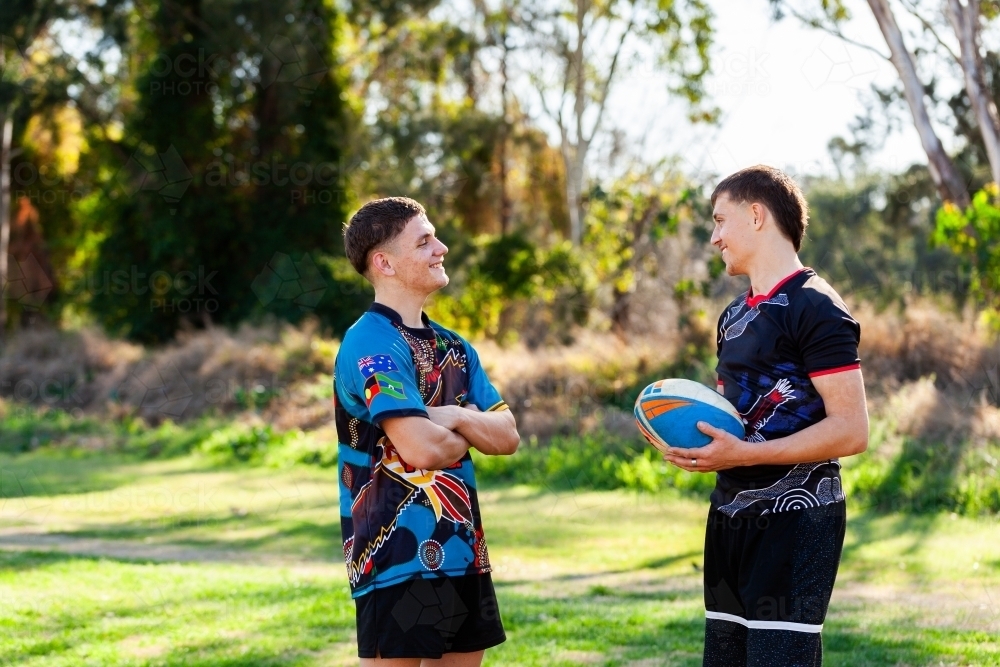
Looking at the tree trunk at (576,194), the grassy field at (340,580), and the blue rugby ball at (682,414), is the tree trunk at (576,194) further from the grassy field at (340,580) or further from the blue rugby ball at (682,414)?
the blue rugby ball at (682,414)

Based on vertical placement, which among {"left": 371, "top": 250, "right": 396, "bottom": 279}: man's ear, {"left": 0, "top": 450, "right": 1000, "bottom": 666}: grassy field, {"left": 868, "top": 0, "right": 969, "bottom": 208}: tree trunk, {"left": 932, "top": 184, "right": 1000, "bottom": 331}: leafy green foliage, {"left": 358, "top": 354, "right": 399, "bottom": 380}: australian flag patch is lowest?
{"left": 0, "top": 450, "right": 1000, "bottom": 666}: grassy field

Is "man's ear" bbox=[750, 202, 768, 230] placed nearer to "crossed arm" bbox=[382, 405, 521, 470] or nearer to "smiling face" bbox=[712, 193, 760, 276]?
"smiling face" bbox=[712, 193, 760, 276]

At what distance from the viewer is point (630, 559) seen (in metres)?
9.84

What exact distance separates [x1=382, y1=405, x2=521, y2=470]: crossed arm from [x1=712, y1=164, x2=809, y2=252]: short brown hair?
112 centimetres

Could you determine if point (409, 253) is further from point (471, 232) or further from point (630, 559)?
point (471, 232)

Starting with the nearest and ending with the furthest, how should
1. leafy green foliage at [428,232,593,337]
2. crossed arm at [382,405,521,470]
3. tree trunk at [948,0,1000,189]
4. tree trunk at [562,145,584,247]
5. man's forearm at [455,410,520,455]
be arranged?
1. crossed arm at [382,405,521,470]
2. man's forearm at [455,410,520,455]
3. tree trunk at [948,0,1000,189]
4. leafy green foliage at [428,232,593,337]
5. tree trunk at [562,145,584,247]

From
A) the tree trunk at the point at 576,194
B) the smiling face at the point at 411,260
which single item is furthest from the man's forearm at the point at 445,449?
the tree trunk at the point at 576,194

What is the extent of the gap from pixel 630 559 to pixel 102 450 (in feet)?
40.4

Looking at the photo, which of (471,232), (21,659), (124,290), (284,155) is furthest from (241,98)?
(21,659)

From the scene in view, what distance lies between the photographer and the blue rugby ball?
131 inches

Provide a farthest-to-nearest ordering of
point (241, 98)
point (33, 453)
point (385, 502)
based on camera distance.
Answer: point (241, 98), point (33, 453), point (385, 502)

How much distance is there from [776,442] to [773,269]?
0.57m

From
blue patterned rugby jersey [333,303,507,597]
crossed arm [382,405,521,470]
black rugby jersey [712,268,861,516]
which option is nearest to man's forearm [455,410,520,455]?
crossed arm [382,405,521,470]

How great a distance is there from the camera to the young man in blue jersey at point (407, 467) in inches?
130
